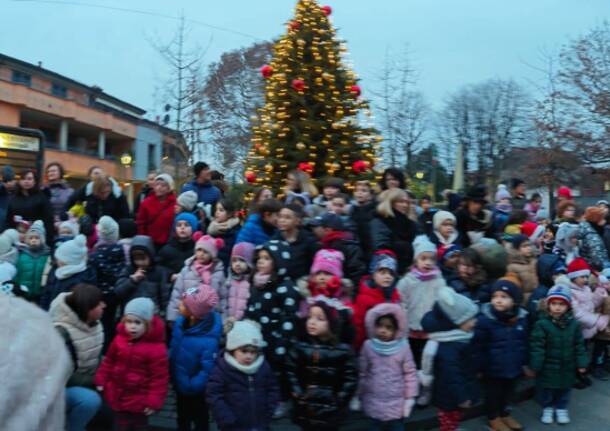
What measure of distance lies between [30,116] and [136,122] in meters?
13.5

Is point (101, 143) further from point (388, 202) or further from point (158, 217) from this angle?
point (388, 202)

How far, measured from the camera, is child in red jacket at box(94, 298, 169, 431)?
16.3 feet

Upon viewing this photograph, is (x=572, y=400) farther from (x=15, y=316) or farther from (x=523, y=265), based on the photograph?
(x=15, y=316)

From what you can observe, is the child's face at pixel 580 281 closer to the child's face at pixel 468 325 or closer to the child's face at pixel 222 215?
the child's face at pixel 468 325

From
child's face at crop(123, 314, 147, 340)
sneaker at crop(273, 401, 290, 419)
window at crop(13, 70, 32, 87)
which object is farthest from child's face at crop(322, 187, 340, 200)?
window at crop(13, 70, 32, 87)

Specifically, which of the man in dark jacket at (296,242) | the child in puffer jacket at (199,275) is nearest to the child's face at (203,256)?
the child in puffer jacket at (199,275)

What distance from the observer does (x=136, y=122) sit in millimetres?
53375

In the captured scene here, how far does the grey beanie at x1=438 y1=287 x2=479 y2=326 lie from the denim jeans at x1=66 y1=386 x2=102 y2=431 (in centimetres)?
299

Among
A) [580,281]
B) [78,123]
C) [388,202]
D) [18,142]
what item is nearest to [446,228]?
[388,202]

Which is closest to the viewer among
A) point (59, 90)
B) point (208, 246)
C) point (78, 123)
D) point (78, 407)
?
point (78, 407)

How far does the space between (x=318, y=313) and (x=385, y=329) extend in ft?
2.16

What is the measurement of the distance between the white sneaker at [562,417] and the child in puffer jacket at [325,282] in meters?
2.53

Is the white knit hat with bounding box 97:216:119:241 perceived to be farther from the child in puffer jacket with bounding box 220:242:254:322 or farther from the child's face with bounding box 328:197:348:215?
the child's face with bounding box 328:197:348:215

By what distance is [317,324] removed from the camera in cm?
498
